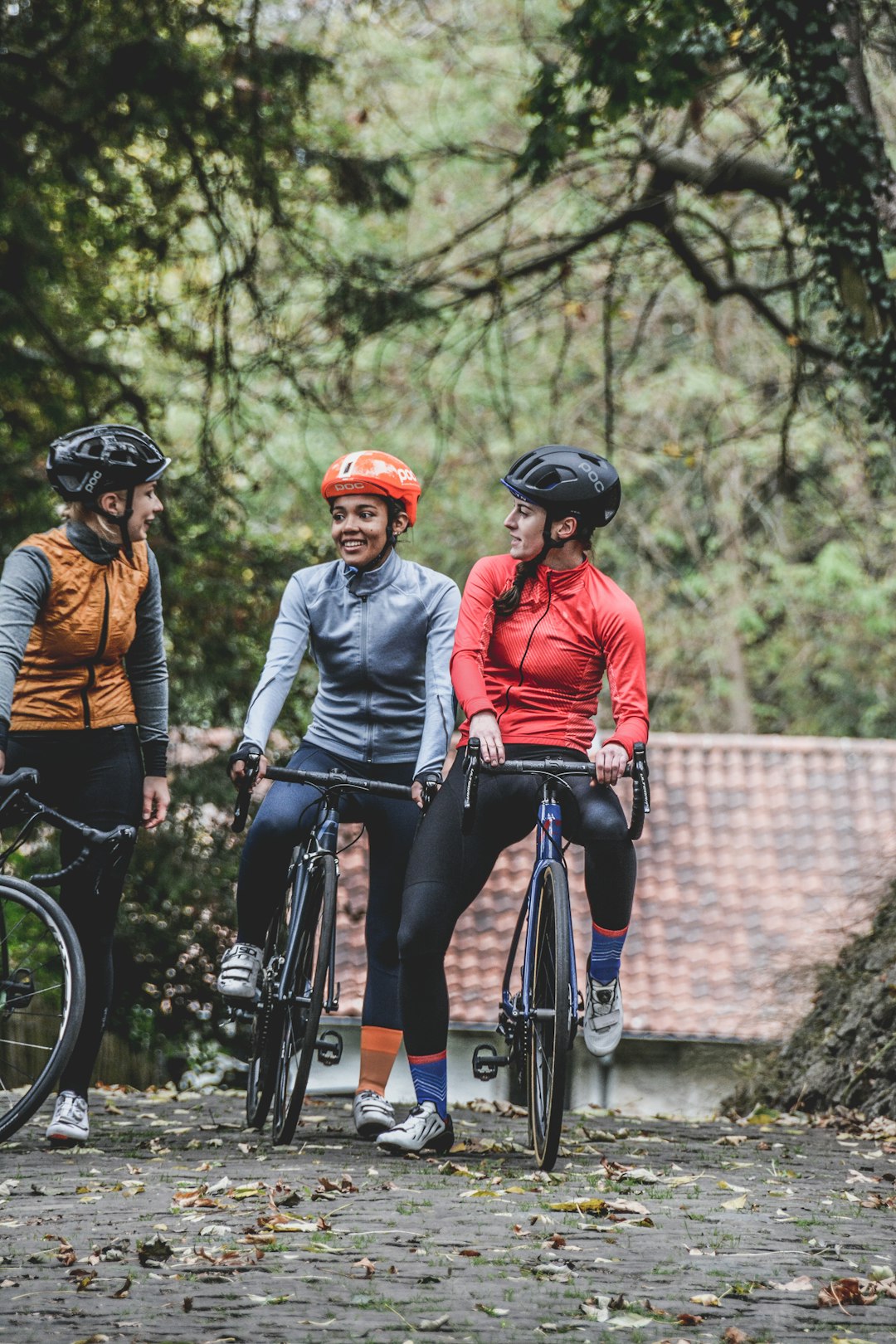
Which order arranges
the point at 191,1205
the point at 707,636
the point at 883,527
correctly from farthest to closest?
1. the point at 707,636
2. the point at 883,527
3. the point at 191,1205

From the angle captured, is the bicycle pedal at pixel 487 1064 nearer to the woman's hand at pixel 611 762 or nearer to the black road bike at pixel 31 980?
the woman's hand at pixel 611 762

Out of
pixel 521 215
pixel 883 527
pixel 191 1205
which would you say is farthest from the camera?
pixel 883 527

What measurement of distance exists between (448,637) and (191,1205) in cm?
209

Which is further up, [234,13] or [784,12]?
[234,13]

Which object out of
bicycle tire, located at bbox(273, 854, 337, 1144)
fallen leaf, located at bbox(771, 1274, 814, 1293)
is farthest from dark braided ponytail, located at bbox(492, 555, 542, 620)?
fallen leaf, located at bbox(771, 1274, 814, 1293)

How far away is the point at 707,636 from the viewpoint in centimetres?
2794

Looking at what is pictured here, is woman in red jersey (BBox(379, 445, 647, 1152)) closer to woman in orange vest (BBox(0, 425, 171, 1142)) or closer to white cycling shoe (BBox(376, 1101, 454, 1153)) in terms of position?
white cycling shoe (BBox(376, 1101, 454, 1153))

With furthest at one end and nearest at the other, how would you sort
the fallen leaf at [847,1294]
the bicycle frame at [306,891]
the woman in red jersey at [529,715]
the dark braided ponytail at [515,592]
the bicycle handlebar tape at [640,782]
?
the bicycle frame at [306,891] → the dark braided ponytail at [515,592] → the woman in red jersey at [529,715] → the bicycle handlebar tape at [640,782] → the fallen leaf at [847,1294]

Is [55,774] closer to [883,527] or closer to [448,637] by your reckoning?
[448,637]

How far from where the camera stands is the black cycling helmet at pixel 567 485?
17.4 ft

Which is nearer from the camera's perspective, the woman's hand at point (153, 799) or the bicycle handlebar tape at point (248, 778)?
the bicycle handlebar tape at point (248, 778)

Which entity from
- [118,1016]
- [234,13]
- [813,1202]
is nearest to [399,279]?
[234,13]

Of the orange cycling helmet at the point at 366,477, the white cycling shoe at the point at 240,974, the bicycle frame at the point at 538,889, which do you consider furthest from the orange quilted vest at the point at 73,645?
the bicycle frame at the point at 538,889

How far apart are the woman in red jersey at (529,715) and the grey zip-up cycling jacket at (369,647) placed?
1.10ft
